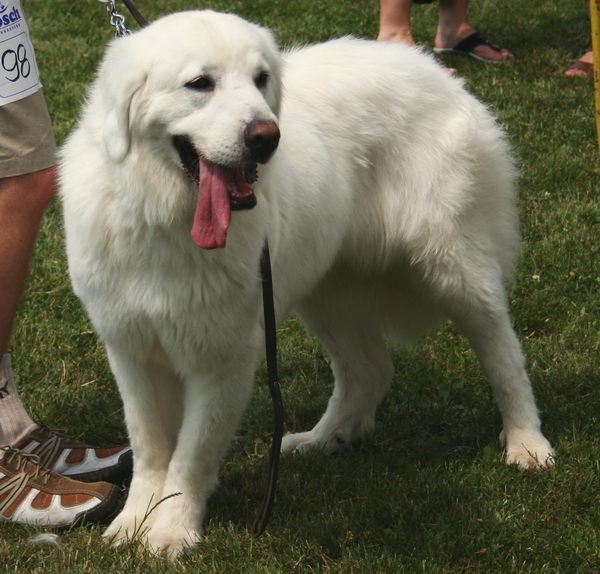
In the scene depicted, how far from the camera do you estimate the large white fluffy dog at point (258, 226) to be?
288 cm

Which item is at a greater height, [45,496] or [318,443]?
[45,496]

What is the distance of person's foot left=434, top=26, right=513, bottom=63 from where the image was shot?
7.93 m

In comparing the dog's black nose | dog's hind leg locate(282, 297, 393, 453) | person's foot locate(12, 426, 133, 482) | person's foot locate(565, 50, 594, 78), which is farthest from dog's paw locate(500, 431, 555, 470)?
person's foot locate(565, 50, 594, 78)

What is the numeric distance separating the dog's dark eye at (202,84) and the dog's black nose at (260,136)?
0.18 m

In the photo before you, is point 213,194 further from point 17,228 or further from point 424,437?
point 424,437

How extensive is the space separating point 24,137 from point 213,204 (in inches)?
38.0

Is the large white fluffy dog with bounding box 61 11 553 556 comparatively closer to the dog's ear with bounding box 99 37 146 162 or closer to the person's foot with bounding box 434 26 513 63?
the dog's ear with bounding box 99 37 146 162

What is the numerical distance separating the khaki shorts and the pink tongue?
2.99ft

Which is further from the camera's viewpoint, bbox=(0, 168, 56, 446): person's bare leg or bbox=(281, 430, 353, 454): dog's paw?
bbox=(281, 430, 353, 454): dog's paw

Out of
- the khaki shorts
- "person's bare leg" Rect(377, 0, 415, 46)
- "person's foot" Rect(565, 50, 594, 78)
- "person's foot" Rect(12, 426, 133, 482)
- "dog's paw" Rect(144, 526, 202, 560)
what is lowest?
"person's foot" Rect(565, 50, 594, 78)

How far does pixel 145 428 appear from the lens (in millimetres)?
3430

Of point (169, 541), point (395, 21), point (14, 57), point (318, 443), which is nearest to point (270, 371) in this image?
point (169, 541)

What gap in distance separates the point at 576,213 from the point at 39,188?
3.15 meters

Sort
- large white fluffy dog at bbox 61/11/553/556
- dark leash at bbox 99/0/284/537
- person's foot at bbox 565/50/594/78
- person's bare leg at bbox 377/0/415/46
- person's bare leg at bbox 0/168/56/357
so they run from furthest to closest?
person's foot at bbox 565/50/594/78 < person's bare leg at bbox 377/0/415/46 < person's bare leg at bbox 0/168/56/357 < dark leash at bbox 99/0/284/537 < large white fluffy dog at bbox 61/11/553/556
